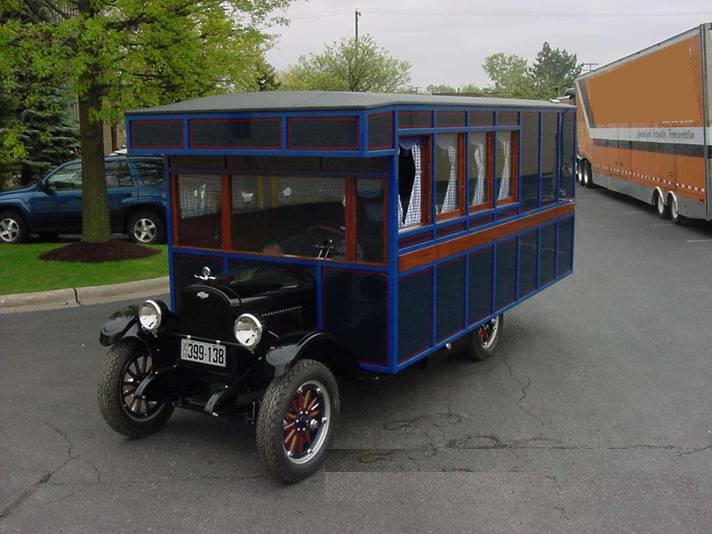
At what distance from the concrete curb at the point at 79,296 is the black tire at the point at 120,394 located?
14.8 ft

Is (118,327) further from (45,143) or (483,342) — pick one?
(45,143)

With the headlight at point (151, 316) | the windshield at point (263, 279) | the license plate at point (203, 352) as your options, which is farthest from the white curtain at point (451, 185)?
the headlight at point (151, 316)

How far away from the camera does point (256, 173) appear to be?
5.92m

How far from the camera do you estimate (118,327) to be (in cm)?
555

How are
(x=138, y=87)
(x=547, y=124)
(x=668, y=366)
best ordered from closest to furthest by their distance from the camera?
(x=668, y=366), (x=547, y=124), (x=138, y=87)

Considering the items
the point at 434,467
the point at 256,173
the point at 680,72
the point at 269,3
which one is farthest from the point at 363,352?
the point at 680,72

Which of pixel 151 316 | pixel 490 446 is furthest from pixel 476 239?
pixel 151 316

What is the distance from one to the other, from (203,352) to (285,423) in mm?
786

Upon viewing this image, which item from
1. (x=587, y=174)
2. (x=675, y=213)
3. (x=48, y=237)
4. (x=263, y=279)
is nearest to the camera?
(x=263, y=279)

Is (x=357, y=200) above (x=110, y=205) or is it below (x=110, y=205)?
above

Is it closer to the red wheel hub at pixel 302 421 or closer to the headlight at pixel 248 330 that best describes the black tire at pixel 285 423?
the red wheel hub at pixel 302 421

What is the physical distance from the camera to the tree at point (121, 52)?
10.2 metres

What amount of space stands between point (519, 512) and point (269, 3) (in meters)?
9.00

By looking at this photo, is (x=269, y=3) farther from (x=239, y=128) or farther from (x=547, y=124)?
(x=239, y=128)
